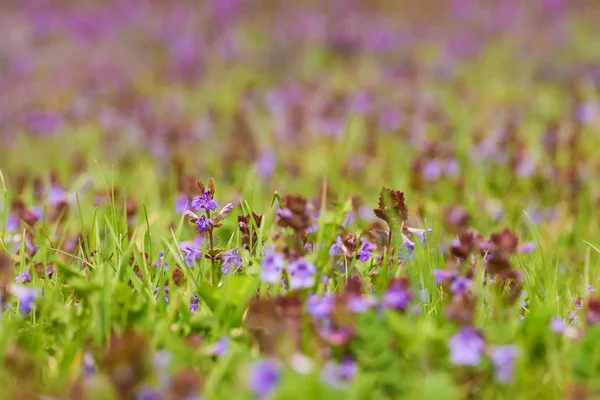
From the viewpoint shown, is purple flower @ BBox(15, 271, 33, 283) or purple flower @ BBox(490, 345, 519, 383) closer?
purple flower @ BBox(490, 345, 519, 383)

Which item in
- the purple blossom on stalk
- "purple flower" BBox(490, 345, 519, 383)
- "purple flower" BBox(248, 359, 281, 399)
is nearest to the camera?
"purple flower" BBox(248, 359, 281, 399)

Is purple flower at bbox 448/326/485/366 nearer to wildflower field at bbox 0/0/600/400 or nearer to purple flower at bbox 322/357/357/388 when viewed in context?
wildflower field at bbox 0/0/600/400

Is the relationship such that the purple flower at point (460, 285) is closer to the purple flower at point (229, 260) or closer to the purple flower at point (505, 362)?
the purple flower at point (505, 362)

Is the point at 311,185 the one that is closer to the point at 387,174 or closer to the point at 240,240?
the point at 387,174

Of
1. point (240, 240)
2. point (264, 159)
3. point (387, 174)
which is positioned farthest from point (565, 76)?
point (240, 240)

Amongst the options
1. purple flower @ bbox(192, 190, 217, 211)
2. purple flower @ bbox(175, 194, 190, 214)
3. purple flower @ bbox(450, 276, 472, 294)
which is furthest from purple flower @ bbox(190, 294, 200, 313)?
purple flower @ bbox(175, 194, 190, 214)

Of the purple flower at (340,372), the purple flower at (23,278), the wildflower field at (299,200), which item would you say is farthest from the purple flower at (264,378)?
the purple flower at (23,278)
